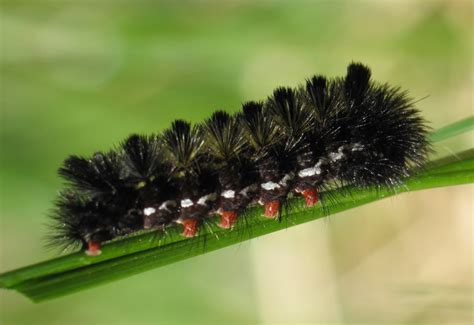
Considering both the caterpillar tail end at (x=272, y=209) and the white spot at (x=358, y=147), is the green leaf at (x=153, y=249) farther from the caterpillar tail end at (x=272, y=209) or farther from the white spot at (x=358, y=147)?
the white spot at (x=358, y=147)

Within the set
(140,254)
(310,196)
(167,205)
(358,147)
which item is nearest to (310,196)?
(310,196)

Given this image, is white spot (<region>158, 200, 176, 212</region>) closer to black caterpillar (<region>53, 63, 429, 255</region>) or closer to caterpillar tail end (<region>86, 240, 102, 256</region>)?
black caterpillar (<region>53, 63, 429, 255</region>)

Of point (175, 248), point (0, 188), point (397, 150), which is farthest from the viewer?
point (0, 188)

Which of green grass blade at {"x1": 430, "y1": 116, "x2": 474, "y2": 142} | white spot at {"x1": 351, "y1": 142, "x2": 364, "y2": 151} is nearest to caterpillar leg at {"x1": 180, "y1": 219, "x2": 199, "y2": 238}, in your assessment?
white spot at {"x1": 351, "y1": 142, "x2": 364, "y2": 151}

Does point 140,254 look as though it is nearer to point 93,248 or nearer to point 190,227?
point 93,248

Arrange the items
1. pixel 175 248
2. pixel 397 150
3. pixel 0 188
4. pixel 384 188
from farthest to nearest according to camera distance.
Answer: pixel 0 188 → pixel 397 150 → pixel 384 188 → pixel 175 248

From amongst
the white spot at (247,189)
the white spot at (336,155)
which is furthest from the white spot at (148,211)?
the white spot at (336,155)

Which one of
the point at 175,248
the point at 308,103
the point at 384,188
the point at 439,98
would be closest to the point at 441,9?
the point at 439,98

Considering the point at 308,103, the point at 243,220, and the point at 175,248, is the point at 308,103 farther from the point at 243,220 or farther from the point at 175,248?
the point at 175,248
